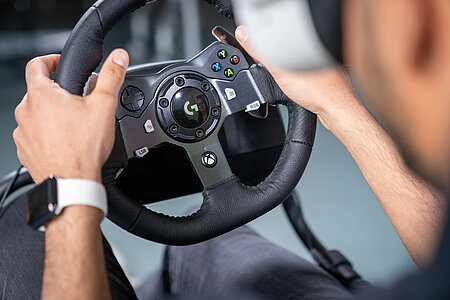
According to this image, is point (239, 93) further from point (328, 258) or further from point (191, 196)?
point (191, 196)

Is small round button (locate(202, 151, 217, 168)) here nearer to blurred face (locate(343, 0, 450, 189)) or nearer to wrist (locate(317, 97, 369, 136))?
wrist (locate(317, 97, 369, 136))

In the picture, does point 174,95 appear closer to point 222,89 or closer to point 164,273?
point 222,89

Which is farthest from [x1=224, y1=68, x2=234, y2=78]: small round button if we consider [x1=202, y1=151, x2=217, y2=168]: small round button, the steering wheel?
[x1=202, y1=151, x2=217, y2=168]: small round button

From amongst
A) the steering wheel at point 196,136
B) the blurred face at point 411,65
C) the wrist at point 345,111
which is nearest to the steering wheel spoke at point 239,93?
the steering wheel at point 196,136

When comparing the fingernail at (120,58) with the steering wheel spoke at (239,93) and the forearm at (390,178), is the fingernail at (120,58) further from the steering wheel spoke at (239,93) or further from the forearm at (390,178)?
the forearm at (390,178)

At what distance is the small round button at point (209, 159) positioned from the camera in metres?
0.70

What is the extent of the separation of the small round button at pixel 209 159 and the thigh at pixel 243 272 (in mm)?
183

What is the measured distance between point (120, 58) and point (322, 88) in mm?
272

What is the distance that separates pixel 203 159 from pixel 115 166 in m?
0.13

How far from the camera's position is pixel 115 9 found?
624 mm

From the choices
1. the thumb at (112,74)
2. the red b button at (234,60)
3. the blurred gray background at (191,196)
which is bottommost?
the blurred gray background at (191,196)

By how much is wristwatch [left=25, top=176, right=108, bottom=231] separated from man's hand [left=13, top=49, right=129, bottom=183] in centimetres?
1

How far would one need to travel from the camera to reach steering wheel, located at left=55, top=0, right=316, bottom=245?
24.2 inches

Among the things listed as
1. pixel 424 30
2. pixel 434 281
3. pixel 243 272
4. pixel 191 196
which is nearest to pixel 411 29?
pixel 424 30
